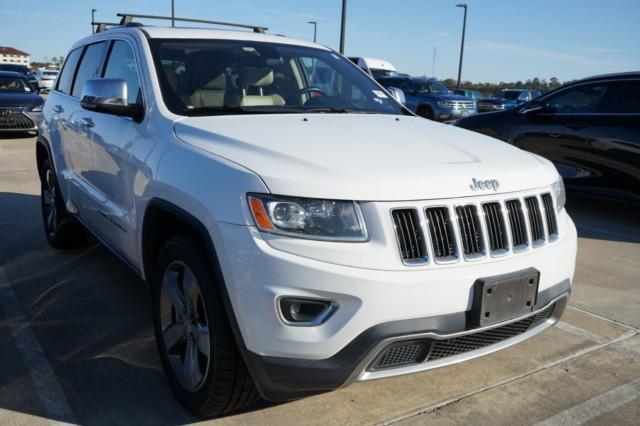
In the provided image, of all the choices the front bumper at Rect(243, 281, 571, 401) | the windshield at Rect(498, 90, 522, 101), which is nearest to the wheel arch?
the front bumper at Rect(243, 281, 571, 401)

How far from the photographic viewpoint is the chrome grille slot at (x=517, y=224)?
255 centimetres

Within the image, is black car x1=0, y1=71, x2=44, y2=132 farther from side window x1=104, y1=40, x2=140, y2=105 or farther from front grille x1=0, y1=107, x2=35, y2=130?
side window x1=104, y1=40, x2=140, y2=105

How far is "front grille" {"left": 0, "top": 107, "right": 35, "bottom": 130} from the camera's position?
43.3 feet

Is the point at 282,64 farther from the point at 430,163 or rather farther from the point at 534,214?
the point at 534,214

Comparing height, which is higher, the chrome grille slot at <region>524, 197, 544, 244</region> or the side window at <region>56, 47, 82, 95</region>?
the side window at <region>56, 47, 82, 95</region>

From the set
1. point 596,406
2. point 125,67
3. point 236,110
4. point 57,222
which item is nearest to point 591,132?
point 596,406

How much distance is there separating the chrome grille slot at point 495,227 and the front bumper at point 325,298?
27 cm

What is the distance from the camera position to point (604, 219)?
272 inches

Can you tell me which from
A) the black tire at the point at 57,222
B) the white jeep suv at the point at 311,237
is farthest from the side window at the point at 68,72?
the white jeep suv at the point at 311,237

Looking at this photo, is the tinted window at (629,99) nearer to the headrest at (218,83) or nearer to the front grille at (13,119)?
the headrest at (218,83)

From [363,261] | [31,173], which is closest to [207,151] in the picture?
[363,261]

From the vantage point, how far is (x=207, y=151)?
8.36 ft

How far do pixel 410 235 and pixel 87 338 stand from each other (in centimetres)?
214

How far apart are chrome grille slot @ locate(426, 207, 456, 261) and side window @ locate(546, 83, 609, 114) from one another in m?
5.39
